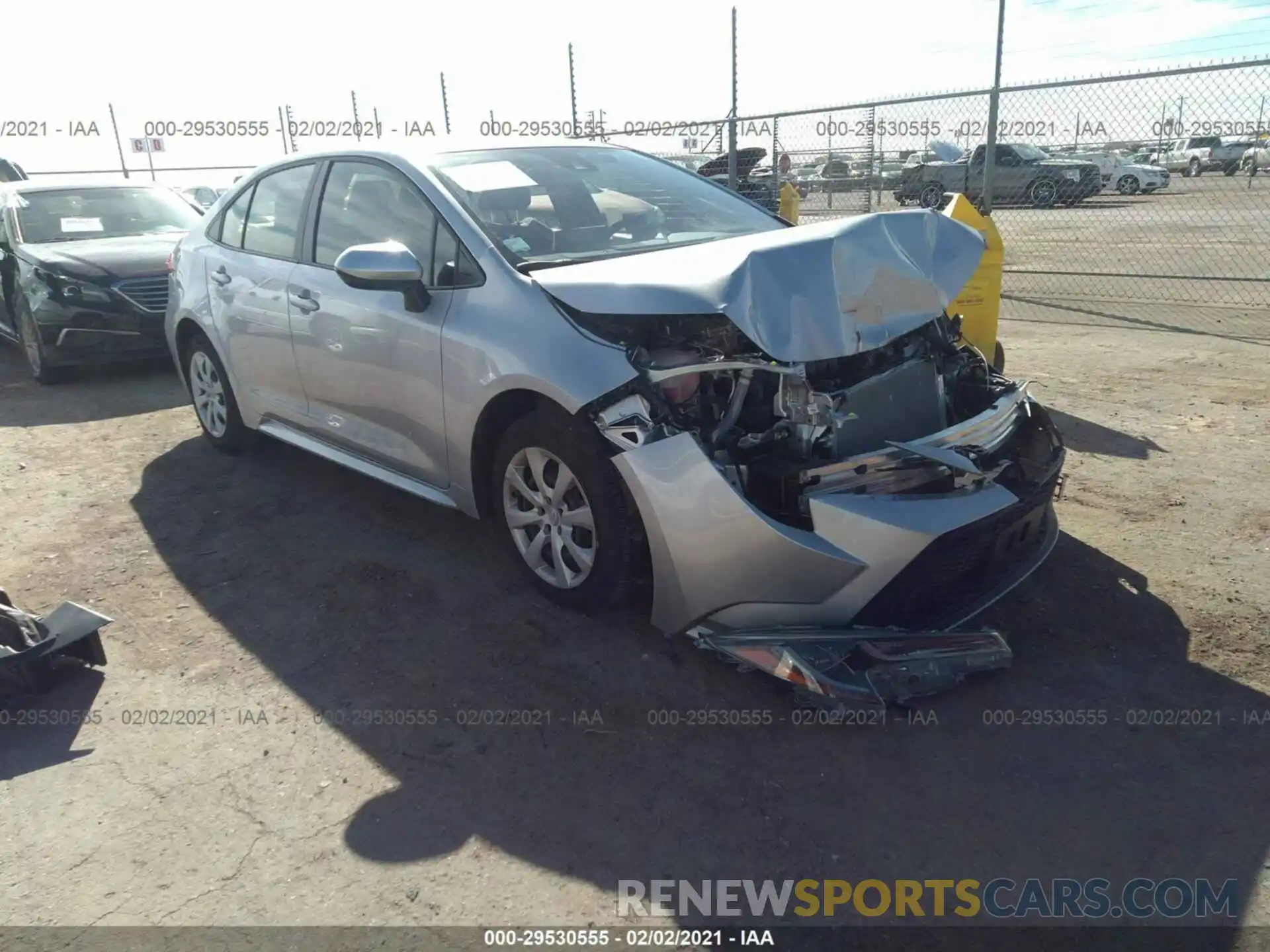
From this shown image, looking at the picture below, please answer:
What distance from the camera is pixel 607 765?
Answer: 2791 mm

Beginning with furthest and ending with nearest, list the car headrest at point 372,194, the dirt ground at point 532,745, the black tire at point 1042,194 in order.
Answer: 1. the black tire at point 1042,194
2. the car headrest at point 372,194
3. the dirt ground at point 532,745

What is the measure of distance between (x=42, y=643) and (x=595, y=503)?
1975 mm

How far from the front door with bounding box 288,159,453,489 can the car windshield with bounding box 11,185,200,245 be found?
502 centimetres

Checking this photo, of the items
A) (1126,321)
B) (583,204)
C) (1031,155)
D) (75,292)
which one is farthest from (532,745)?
(1031,155)

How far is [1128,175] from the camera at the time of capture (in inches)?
651

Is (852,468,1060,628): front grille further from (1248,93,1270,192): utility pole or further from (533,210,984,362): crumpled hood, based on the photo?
(1248,93,1270,192): utility pole

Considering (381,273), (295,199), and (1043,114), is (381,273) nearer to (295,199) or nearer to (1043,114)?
(295,199)

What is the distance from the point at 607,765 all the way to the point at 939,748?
38.7 inches

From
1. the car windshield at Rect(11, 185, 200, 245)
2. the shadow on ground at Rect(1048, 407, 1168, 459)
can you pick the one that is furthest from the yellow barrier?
the car windshield at Rect(11, 185, 200, 245)

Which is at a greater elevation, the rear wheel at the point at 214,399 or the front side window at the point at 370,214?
the front side window at the point at 370,214

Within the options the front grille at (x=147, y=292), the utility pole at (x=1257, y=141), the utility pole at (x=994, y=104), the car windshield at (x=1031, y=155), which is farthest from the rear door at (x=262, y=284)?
the car windshield at (x=1031, y=155)

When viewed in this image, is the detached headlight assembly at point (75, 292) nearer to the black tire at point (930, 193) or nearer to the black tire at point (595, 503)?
the black tire at point (595, 503)

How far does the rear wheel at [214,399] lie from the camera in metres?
5.47

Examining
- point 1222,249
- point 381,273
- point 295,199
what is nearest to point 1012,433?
point 381,273
